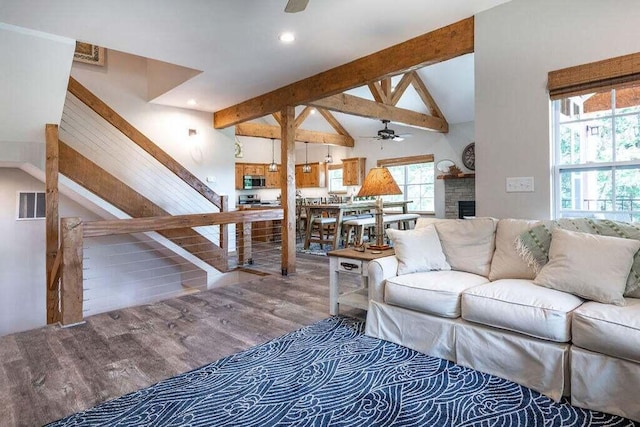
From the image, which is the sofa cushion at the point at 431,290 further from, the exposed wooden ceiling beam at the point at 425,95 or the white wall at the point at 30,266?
the exposed wooden ceiling beam at the point at 425,95

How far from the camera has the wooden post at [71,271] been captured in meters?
3.09

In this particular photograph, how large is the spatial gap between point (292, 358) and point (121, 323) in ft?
5.59

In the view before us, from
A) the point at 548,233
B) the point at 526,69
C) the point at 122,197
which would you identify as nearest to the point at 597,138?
the point at 526,69

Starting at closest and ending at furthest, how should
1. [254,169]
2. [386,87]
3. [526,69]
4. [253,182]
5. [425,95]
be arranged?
[526,69]
[386,87]
[425,95]
[253,182]
[254,169]

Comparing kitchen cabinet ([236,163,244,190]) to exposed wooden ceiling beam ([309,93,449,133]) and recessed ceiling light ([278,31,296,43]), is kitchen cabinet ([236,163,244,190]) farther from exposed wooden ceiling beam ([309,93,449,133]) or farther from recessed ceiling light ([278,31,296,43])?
recessed ceiling light ([278,31,296,43])

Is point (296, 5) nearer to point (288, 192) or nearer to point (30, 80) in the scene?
point (30, 80)

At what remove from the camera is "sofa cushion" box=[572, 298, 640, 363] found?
5.62 ft

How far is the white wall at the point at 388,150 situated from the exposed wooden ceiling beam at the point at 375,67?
191 inches

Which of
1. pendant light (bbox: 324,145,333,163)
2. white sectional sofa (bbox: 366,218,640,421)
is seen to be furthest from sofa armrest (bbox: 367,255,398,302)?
pendant light (bbox: 324,145,333,163)

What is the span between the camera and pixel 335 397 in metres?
1.98

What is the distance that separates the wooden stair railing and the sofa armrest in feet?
9.97

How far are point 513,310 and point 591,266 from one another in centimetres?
51

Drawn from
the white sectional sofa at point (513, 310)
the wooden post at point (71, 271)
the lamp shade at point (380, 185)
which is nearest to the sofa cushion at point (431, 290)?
the white sectional sofa at point (513, 310)

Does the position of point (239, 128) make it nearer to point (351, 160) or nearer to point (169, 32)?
point (351, 160)
